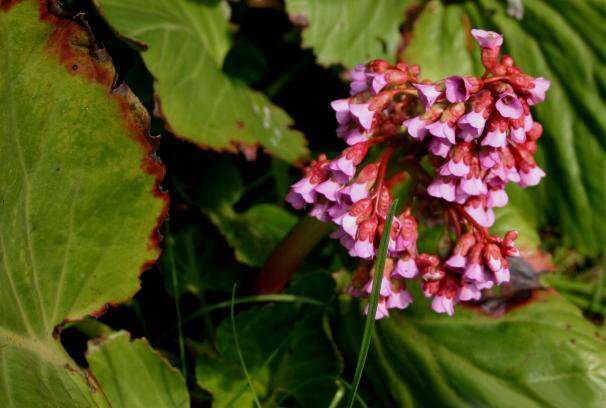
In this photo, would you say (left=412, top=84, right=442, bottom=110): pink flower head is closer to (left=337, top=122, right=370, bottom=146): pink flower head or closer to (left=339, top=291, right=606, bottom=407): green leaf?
(left=337, top=122, right=370, bottom=146): pink flower head

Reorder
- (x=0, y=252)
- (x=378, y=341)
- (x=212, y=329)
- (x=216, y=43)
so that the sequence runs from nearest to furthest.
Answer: (x=0, y=252) → (x=378, y=341) → (x=212, y=329) → (x=216, y=43)

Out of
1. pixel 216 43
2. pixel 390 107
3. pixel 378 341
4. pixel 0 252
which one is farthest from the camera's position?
pixel 216 43

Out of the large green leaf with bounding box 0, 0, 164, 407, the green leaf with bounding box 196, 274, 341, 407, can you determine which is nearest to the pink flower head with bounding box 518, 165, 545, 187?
the green leaf with bounding box 196, 274, 341, 407

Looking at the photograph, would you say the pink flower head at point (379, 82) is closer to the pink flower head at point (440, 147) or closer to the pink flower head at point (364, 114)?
the pink flower head at point (364, 114)

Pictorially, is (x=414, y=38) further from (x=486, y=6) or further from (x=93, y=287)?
(x=93, y=287)

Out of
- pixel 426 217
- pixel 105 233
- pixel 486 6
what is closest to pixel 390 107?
pixel 426 217
